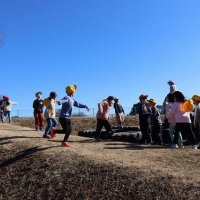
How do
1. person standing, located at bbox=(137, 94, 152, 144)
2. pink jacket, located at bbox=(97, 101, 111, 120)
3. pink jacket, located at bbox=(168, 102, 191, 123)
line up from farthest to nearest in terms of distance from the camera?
pink jacket, located at bbox=(97, 101, 111, 120) < person standing, located at bbox=(137, 94, 152, 144) < pink jacket, located at bbox=(168, 102, 191, 123)

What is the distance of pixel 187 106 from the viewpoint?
45.3ft

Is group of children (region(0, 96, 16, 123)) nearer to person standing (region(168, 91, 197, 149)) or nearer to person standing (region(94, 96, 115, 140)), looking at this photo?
person standing (region(94, 96, 115, 140))

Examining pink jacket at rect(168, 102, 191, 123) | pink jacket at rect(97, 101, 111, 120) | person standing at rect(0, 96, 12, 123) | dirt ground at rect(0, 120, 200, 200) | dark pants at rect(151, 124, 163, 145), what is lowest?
dirt ground at rect(0, 120, 200, 200)

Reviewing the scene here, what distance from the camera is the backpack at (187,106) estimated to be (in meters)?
13.7

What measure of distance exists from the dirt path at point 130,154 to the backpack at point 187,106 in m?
1.38

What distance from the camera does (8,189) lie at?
1146 centimetres

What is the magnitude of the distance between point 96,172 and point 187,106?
14.3 ft

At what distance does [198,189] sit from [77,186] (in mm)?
2937

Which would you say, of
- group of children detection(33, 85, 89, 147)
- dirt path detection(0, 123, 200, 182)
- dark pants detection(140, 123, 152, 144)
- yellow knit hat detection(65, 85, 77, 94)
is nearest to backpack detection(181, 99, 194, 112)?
dirt path detection(0, 123, 200, 182)

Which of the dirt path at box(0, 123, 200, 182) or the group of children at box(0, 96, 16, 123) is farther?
the group of children at box(0, 96, 16, 123)

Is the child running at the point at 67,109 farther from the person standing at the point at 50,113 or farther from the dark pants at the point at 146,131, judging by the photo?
the dark pants at the point at 146,131

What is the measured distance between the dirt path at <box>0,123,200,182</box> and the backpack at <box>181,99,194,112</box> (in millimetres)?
1383

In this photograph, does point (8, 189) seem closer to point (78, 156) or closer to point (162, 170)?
point (78, 156)

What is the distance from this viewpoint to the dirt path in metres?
10.5
